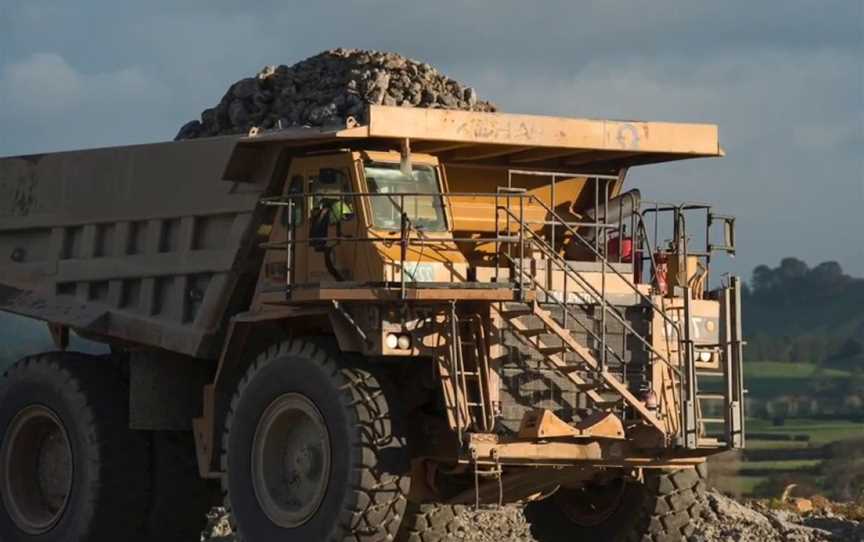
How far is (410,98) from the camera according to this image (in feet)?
59.6

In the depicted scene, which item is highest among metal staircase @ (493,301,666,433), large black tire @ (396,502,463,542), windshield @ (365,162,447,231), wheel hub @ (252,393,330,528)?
windshield @ (365,162,447,231)

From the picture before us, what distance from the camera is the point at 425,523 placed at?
15891mm

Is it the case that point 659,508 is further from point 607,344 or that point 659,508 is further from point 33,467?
point 33,467

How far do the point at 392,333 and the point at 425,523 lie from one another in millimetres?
1727

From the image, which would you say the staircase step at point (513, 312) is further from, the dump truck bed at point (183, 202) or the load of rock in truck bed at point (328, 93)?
the load of rock in truck bed at point (328, 93)

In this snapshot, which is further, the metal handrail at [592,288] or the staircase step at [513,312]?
the metal handrail at [592,288]

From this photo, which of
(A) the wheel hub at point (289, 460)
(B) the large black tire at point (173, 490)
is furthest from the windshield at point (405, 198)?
(B) the large black tire at point (173, 490)

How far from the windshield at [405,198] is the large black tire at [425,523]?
6.76 ft

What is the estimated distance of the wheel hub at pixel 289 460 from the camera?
15500 millimetres

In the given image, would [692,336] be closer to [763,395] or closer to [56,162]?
[56,162]

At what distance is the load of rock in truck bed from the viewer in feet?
59.6

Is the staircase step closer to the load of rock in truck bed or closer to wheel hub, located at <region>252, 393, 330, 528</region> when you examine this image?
wheel hub, located at <region>252, 393, 330, 528</region>

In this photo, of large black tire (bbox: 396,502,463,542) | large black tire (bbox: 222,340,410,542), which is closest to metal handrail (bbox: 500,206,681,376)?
large black tire (bbox: 222,340,410,542)

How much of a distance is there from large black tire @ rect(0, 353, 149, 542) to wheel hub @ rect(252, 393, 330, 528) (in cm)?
239
